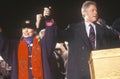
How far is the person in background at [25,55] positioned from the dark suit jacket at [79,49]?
0.32 metres

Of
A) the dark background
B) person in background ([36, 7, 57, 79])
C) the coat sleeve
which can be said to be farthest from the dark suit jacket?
the coat sleeve

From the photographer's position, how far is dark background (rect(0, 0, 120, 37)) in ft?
9.80

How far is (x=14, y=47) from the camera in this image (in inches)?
111

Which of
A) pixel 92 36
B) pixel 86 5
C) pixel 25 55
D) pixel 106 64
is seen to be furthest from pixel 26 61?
pixel 106 64

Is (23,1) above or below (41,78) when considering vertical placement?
above

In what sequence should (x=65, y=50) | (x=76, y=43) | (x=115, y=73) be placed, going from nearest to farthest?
(x=115, y=73)
(x=76, y=43)
(x=65, y=50)

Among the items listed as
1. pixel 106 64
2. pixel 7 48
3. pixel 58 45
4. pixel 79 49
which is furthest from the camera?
pixel 58 45

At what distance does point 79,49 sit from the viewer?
8.72 ft

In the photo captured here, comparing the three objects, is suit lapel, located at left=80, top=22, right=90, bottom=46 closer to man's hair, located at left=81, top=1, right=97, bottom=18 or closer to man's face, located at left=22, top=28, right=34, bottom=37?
man's hair, located at left=81, top=1, right=97, bottom=18

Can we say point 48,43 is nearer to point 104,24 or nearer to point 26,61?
point 26,61

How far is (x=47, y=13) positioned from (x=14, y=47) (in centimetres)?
47

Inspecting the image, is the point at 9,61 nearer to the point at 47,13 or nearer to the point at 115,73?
the point at 47,13

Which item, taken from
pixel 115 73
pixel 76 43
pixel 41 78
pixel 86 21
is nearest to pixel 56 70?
pixel 41 78

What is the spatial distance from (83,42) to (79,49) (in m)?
0.07
